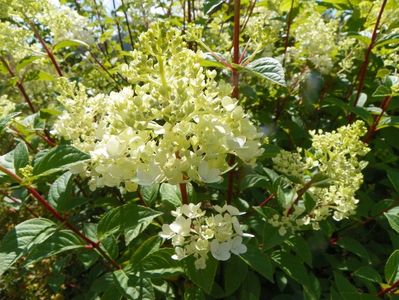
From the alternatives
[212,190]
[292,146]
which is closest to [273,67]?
[212,190]

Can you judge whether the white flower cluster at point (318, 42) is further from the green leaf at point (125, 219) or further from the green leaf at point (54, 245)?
the green leaf at point (54, 245)

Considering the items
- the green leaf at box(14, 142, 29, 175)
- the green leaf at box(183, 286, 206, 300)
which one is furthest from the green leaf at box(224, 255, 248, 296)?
the green leaf at box(14, 142, 29, 175)

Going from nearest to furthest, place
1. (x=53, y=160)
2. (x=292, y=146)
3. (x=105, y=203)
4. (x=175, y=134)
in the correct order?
(x=175, y=134), (x=53, y=160), (x=105, y=203), (x=292, y=146)

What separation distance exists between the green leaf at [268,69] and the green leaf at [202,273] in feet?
2.66

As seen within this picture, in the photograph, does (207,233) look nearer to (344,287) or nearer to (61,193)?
(61,193)

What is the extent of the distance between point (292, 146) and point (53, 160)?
6.94 ft

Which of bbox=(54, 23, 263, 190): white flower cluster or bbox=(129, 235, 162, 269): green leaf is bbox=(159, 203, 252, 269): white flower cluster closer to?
bbox=(54, 23, 263, 190): white flower cluster

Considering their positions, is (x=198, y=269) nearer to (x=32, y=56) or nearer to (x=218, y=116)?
(x=218, y=116)

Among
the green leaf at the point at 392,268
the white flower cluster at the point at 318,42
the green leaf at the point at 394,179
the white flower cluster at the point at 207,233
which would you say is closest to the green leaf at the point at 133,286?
the white flower cluster at the point at 207,233

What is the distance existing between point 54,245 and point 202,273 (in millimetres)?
656

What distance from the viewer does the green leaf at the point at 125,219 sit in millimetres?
1685

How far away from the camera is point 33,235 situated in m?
1.72

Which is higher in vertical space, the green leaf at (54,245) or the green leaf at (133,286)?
the green leaf at (54,245)

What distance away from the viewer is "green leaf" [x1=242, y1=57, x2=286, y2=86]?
1.69 meters
